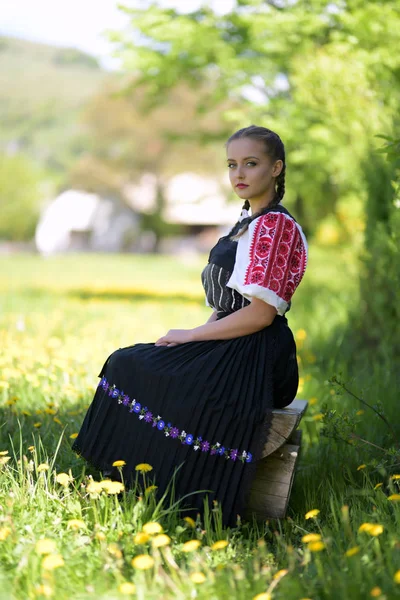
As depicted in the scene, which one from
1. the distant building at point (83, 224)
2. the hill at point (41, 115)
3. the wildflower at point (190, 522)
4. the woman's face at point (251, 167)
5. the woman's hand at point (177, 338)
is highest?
the hill at point (41, 115)

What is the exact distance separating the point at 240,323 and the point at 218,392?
276 millimetres

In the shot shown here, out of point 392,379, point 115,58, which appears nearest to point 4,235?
point 115,58

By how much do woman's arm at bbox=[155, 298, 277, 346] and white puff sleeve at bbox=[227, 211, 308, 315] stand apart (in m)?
0.04

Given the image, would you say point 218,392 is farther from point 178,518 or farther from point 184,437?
point 178,518

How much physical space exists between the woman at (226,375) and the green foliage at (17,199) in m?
52.7

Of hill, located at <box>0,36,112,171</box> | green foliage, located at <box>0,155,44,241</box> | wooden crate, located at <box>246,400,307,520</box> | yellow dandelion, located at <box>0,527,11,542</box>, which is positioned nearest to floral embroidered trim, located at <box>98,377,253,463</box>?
wooden crate, located at <box>246,400,307,520</box>

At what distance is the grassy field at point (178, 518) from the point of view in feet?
6.63

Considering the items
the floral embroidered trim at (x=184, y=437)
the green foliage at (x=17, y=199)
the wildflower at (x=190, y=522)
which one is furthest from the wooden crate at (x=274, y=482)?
the green foliage at (x=17, y=199)

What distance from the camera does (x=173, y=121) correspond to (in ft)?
121

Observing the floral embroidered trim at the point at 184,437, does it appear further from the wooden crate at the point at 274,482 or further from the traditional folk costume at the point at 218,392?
the wooden crate at the point at 274,482

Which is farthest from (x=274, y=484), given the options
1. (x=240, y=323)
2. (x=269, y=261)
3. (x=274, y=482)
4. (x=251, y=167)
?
(x=251, y=167)

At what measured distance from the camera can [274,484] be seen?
112 inches

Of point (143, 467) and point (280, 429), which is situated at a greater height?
point (280, 429)

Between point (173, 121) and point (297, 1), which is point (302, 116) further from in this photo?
point (173, 121)
